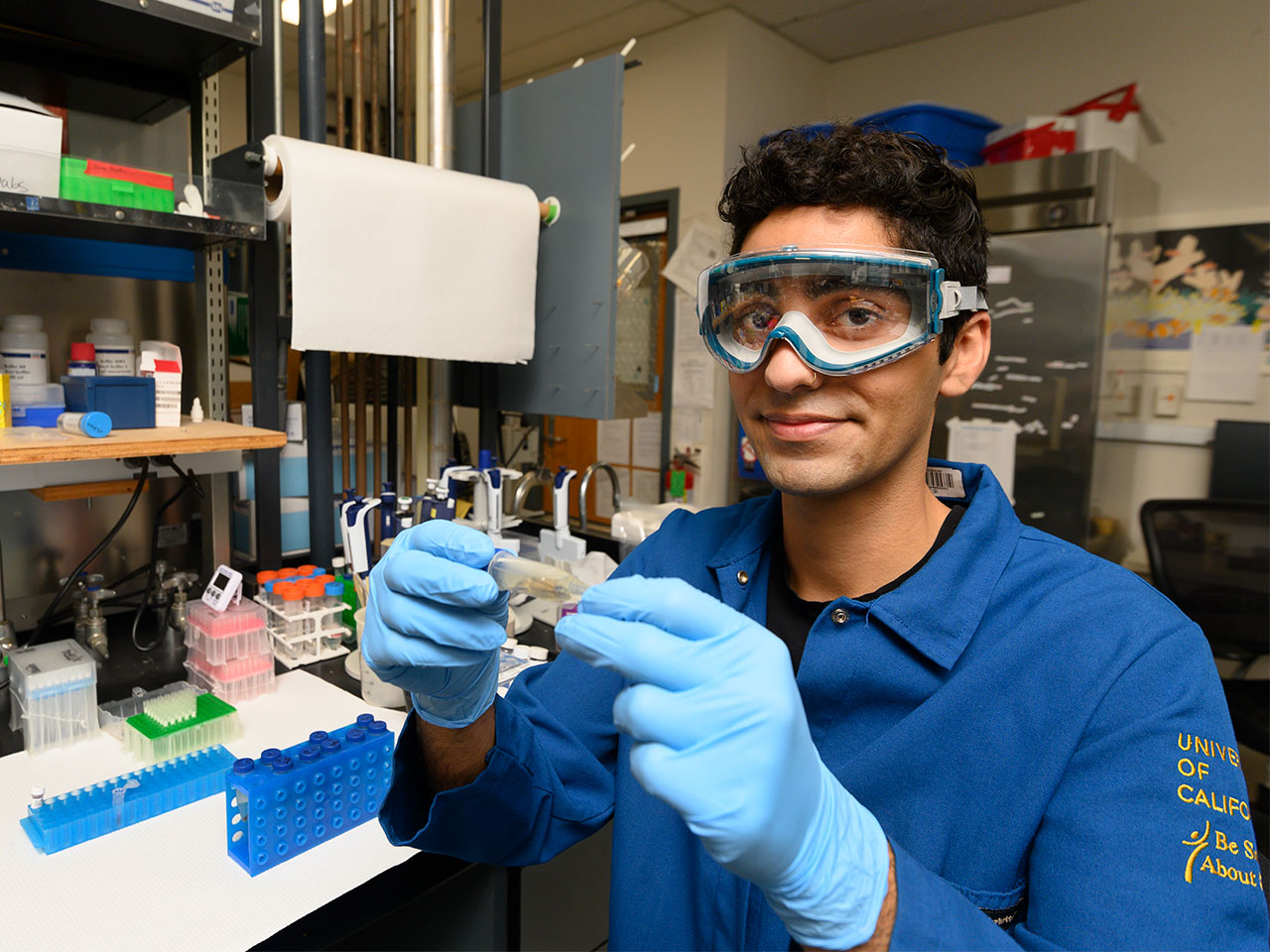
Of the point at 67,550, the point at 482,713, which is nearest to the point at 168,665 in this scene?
the point at 67,550

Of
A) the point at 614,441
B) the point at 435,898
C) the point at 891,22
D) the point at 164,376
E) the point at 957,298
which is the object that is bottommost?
the point at 435,898

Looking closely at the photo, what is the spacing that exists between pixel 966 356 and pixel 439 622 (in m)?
0.78

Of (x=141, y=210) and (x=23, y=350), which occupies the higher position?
(x=141, y=210)

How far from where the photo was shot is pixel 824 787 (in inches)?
24.4

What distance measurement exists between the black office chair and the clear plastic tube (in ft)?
7.08

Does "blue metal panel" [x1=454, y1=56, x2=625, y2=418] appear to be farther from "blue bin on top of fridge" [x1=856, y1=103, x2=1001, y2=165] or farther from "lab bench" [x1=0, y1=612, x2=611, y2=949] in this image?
"blue bin on top of fridge" [x1=856, y1=103, x2=1001, y2=165]

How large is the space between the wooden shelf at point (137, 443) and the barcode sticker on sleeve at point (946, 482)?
1277mm

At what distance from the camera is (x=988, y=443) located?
9.10 feet

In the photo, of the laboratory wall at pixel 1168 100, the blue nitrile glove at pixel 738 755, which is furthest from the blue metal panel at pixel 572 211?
the laboratory wall at pixel 1168 100

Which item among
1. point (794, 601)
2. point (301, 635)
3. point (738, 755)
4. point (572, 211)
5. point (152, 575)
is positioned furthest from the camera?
point (572, 211)

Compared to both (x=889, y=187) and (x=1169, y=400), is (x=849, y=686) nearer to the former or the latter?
(x=889, y=187)

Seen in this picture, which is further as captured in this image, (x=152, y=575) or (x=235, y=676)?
(x=152, y=575)

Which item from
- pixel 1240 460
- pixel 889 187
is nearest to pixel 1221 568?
pixel 1240 460

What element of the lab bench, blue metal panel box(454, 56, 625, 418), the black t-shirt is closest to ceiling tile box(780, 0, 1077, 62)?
blue metal panel box(454, 56, 625, 418)
